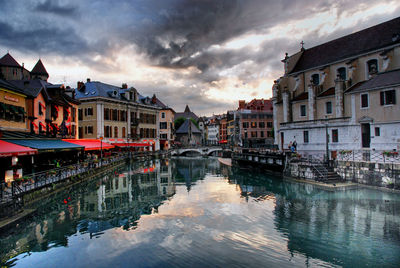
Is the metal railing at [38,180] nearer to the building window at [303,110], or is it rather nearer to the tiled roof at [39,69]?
the building window at [303,110]

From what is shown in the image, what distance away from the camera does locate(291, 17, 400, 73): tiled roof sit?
113 ft

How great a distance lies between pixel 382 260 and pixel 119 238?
11.1m

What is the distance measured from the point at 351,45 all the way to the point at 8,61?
59.2 m

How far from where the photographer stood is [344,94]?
33094 mm

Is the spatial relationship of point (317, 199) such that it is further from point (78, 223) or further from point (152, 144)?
point (152, 144)

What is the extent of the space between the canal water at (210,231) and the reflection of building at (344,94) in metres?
8.45

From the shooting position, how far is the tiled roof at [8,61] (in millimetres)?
50750

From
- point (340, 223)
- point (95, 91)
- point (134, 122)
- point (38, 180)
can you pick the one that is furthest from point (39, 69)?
point (340, 223)

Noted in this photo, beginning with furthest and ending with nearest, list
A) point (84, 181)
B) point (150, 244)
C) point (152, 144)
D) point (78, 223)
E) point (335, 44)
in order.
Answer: point (152, 144), point (335, 44), point (84, 181), point (78, 223), point (150, 244)

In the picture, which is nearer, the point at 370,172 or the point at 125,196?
the point at 125,196

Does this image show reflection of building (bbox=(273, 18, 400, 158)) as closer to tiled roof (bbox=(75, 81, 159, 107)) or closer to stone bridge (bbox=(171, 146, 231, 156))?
tiled roof (bbox=(75, 81, 159, 107))

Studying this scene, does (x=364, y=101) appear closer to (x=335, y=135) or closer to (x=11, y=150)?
(x=335, y=135)

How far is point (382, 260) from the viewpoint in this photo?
10.3 meters

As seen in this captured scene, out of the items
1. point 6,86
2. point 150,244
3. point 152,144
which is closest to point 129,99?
point 152,144
